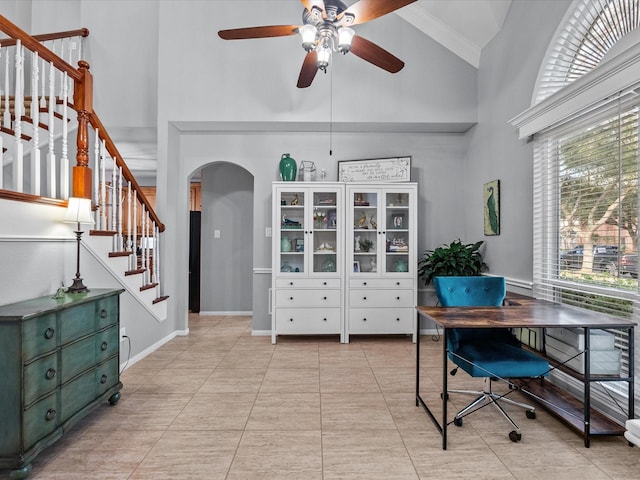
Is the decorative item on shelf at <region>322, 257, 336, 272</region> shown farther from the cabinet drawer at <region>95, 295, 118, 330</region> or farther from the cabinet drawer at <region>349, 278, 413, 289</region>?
the cabinet drawer at <region>95, 295, 118, 330</region>

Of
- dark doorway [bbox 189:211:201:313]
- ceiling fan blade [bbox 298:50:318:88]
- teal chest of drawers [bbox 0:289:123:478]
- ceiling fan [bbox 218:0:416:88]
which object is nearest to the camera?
teal chest of drawers [bbox 0:289:123:478]

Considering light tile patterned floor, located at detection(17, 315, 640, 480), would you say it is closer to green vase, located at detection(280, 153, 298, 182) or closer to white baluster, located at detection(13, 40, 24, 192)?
white baluster, located at detection(13, 40, 24, 192)

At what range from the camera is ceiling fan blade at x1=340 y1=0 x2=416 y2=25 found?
7.52 ft

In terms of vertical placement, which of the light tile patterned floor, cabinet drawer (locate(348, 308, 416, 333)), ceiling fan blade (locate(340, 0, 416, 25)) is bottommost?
the light tile patterned floor

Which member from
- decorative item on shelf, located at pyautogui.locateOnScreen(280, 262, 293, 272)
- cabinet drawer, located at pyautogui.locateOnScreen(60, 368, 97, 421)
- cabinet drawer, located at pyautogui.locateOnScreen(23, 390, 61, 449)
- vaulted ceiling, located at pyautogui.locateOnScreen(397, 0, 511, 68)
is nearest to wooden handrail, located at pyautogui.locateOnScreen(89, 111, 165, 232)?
decorative item on shelf, located at pyautogui.locateOnScreen(280, 262, 293, 272)

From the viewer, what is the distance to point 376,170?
4641 millimetres

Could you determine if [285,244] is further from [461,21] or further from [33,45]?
[461,21]

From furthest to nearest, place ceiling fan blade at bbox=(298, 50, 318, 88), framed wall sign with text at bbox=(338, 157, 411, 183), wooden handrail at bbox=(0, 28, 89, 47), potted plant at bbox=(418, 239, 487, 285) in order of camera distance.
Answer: framed wall sign with text at bbox=(338, 157, 411, 183)
wooden handrail at bbox=(0, 28, 89, 47)
potted plant at bbox=(418, 239, 487, 285)
ceiling fan blade at bbox=(298, 50, 318, 88)

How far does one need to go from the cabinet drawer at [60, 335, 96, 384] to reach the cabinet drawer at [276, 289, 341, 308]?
2210 mm

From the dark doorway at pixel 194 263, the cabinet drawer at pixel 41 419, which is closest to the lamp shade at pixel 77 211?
the cabinet drawer at pixel 41 419

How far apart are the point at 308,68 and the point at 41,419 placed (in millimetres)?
2940

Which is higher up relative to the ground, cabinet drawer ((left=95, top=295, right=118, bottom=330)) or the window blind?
the window blind

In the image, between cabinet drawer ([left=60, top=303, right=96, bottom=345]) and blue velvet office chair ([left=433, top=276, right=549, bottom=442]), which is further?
blue velvet office chair ([left=433, top=276, right=549, bottom=442])

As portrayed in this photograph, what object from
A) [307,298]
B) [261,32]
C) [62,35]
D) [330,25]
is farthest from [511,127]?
[62,35]
